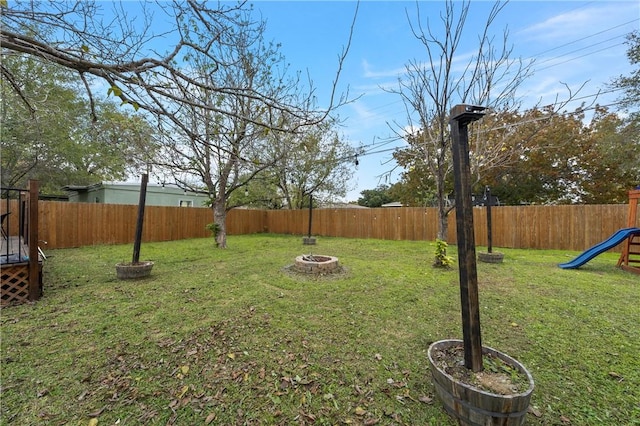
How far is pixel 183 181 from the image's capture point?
850 centimetres

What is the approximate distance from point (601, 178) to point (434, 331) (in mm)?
15476

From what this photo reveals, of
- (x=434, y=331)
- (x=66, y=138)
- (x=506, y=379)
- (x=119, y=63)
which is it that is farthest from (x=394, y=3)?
(x=66, y=138)

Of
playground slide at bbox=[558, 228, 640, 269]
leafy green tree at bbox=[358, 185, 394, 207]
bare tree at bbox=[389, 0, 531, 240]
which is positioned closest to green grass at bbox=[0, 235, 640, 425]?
playground slide at bbox=[558, 228, 640, 269]

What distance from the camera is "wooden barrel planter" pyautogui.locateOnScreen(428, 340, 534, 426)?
53.9 inches

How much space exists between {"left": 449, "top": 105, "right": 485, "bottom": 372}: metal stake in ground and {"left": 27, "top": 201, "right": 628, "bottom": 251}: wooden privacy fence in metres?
8.88

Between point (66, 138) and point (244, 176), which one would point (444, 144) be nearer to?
point (244, 176)

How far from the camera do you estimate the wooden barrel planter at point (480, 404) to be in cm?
137

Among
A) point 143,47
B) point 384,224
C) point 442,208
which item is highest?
point 143,47

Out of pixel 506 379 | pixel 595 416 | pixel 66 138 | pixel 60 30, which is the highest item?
pixel 66 138

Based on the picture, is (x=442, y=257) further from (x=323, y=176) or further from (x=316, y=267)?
(x=323, y=176)

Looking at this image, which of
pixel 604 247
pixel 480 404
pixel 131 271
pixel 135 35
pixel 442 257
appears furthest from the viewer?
pixel 442 257

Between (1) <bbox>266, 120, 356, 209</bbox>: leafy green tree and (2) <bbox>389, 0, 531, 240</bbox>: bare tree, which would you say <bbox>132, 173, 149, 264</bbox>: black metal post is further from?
(1) <bbox>266, 120, 356, 209</bbox>: leafy green tree

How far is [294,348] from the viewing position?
238 centimetres

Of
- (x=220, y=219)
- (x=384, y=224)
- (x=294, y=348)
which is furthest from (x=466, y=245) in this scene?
(x=384, y=224)
